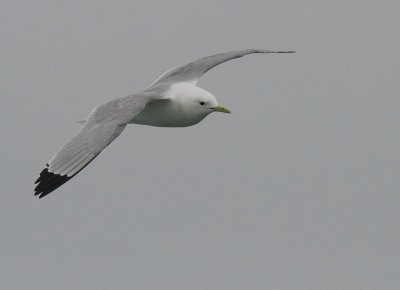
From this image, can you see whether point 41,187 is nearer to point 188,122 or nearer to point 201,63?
point 188,122

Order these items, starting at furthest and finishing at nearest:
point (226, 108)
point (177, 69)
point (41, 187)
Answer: point (177, 69) → point (226, 108) → point (41, 187)

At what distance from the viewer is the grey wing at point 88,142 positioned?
56.6 ft

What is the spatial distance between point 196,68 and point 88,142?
584 centimetres

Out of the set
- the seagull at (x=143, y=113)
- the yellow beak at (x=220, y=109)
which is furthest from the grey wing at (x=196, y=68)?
the yellow beak at (x=220, y=109)

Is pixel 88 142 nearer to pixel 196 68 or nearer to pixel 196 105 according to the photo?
pixel 196 105

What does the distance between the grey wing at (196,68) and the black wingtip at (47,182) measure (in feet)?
18.6

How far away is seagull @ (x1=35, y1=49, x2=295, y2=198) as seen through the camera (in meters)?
17.3

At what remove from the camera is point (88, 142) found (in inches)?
707

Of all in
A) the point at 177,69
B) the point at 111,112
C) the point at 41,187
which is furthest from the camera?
the point at 177,69

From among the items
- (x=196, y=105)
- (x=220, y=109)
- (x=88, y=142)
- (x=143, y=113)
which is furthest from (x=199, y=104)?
(x=88, y=142)

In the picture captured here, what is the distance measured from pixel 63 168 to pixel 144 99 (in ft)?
9.27

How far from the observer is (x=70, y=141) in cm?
1792

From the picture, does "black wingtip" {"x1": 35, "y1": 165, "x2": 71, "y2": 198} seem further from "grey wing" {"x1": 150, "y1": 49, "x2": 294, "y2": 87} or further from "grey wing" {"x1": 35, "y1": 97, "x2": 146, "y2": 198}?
"grey wing" {"x1": 150, "y1": 49, "x2": 294, "y2": 87}

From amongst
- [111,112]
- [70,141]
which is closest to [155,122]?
[111,112]
